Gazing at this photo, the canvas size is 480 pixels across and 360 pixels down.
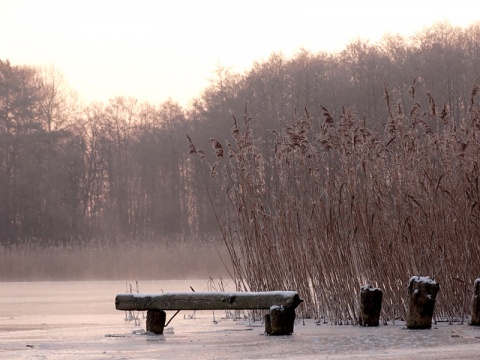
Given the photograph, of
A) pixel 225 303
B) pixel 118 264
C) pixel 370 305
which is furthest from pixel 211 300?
pixel 118 264

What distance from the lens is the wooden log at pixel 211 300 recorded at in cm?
752

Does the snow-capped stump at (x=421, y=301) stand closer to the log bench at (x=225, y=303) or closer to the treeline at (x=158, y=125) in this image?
the log bench at (x=225, y=303)

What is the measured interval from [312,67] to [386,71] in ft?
9.17

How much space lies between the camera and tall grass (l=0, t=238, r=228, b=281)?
19.5 metres

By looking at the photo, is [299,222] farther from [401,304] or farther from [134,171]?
[134,171]

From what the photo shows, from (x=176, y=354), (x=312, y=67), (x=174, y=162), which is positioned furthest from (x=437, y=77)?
(x=176, y=354)

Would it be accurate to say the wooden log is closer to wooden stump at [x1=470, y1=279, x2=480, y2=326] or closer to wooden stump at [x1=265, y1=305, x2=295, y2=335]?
wooden stump at [x1=265, y1=305, x2=295, y2=335]

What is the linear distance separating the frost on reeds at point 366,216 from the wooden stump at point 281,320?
898mm

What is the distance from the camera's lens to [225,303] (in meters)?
7.70

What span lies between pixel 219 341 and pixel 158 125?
31972mm

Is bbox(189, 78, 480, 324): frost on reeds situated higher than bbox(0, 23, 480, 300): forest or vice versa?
bbox(0, 23, 480, 300): forest

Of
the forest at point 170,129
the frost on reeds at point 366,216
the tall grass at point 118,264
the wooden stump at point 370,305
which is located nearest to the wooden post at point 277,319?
the wooden stump at point 370,305

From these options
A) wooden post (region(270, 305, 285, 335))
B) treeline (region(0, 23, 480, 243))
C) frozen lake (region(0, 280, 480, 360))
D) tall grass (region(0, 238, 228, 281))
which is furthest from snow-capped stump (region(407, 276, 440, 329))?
treeline (region(0, 23, 480, 243))

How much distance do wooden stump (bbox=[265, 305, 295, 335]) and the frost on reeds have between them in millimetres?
898
